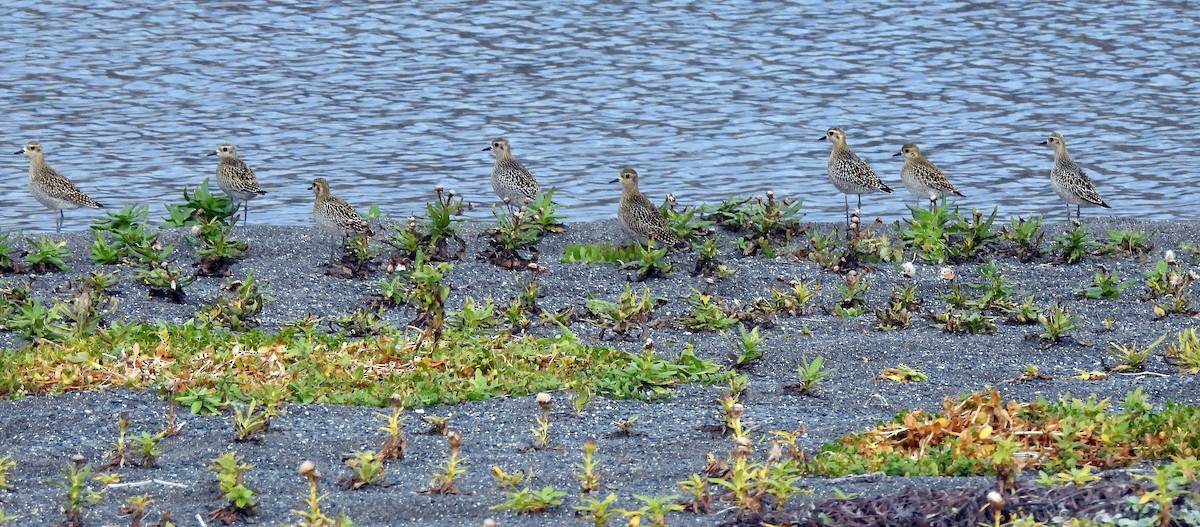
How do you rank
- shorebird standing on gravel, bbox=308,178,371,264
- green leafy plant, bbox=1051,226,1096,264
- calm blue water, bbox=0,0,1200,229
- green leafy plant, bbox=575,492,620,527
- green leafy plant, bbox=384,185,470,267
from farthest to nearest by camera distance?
calm blue water, bbox=0,0,1200,229 < shorebird standing on gravel, bbox=308,178,371,264 < green leafy plant, bbox=1051,226,1096,264 < green leafy plant, bbox=384,185,470,267 < green leafy plant, bbox=575,492,620,527

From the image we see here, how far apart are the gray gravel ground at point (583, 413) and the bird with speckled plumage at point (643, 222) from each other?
1.24 ft

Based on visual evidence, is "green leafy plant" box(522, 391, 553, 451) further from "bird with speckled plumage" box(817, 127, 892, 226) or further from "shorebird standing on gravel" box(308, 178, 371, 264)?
"bird with speckled plumage" box(817, 127, 892, 226)

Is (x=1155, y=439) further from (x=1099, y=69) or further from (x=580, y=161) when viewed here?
(x=1099, y=69)

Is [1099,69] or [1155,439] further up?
[1155,439]

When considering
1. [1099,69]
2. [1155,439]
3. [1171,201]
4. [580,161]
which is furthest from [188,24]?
[1155,439]

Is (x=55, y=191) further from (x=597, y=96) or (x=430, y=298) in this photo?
(x=597, y=96)

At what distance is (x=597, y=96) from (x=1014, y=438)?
1401 centimetres

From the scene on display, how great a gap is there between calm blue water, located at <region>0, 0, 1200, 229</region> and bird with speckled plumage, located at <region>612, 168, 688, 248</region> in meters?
3.15

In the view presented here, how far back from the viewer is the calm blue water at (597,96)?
17.1 metres

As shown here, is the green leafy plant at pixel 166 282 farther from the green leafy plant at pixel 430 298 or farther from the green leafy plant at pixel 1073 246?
the green leafy plant at pixel 1073 246

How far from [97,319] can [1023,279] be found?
5.84 meters

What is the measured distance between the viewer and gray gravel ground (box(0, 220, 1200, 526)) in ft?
22.9

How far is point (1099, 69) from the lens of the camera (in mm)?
22109

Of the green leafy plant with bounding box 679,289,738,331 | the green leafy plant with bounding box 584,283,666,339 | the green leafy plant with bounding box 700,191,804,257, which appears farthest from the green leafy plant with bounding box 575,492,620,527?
the green leafy plant with bounding box 700,191,804,257
